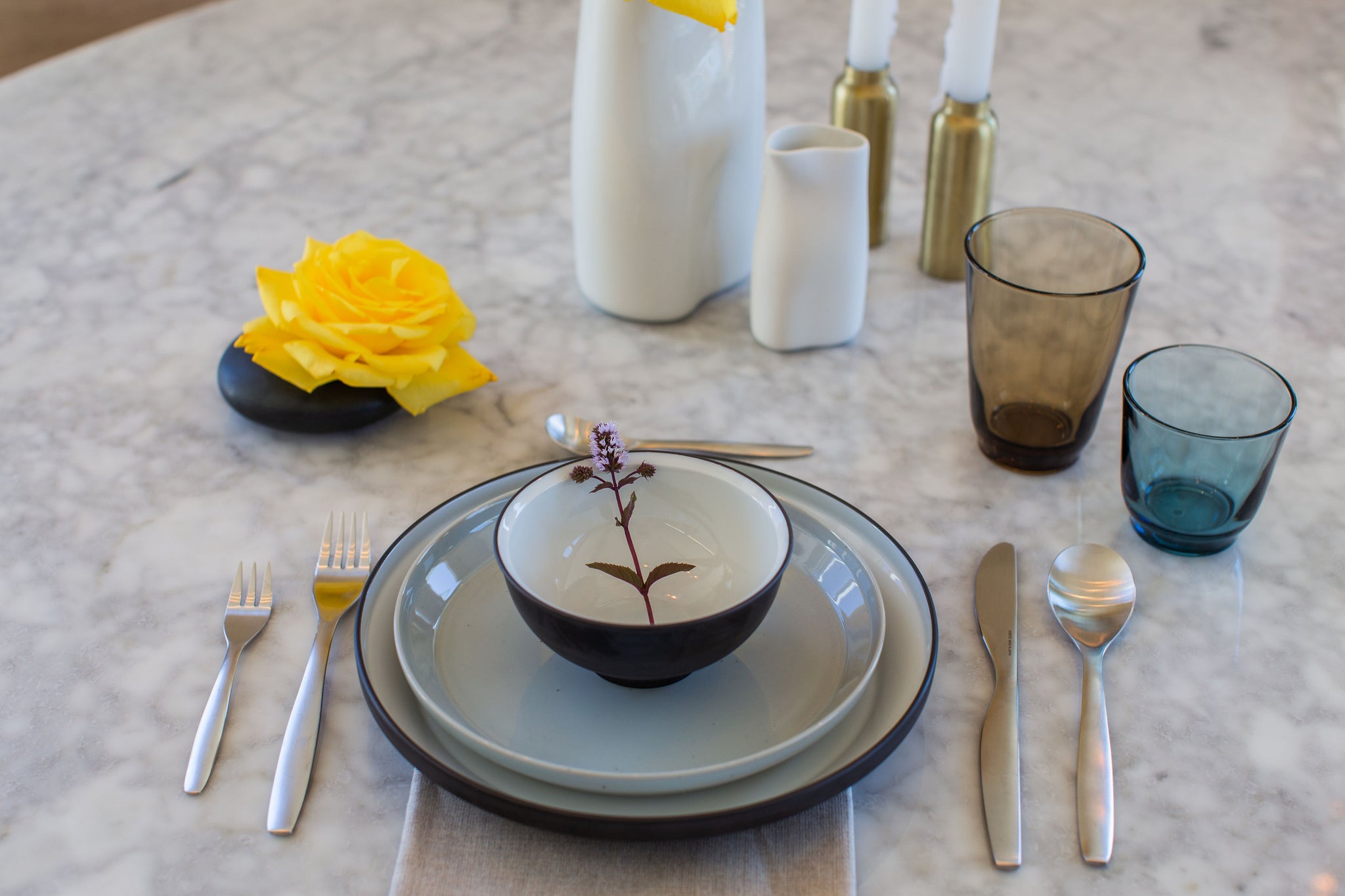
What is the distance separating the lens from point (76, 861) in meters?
0.56

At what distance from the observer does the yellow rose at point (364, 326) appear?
2.70ft

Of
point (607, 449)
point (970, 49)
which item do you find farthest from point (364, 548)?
point (970, 49)

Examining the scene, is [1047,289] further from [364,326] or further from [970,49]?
[364,326]

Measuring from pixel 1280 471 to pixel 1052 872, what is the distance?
428mm

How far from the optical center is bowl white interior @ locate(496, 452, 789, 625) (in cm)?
63

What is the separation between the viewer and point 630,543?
621 mm

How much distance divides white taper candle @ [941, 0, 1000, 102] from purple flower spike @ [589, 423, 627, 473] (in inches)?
21.0

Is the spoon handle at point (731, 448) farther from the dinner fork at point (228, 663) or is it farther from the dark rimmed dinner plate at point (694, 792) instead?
the dinner fork at point (228, 663)

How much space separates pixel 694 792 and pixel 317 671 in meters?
0.24

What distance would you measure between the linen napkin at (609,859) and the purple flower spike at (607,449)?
0.19 meters

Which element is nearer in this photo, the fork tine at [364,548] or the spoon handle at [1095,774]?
the spoon handle at [1095,774]

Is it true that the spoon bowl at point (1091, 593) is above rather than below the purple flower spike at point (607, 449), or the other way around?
below

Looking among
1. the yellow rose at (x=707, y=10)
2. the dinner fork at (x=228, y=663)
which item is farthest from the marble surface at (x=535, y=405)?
the yellow rose at (x=707, y=10)

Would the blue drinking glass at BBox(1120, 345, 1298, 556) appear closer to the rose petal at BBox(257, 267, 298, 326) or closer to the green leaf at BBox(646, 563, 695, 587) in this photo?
the green leaf at BBox(646, 563, 695, 587)
